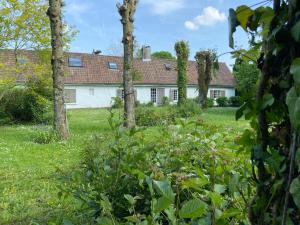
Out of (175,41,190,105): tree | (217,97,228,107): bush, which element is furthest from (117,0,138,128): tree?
(217,97,228,107): bush

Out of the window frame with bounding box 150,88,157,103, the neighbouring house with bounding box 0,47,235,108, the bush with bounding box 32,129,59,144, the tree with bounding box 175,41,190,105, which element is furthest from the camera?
the window frame with bounding box 150,88,157,103

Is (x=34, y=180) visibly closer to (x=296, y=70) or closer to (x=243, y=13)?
(x=243, y=13)

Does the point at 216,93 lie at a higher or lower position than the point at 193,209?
lower

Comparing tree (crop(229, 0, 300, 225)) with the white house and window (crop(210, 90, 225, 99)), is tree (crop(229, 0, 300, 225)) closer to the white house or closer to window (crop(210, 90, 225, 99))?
the white house

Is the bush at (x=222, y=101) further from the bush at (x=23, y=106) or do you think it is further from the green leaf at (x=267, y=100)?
the green leaf at (x=267, y=100)

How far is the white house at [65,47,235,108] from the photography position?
123 ft

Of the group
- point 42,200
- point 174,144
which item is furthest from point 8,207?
point 174,144

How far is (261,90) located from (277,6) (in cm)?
23

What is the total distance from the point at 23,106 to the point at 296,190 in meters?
21.9

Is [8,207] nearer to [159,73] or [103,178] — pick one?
[103,178]

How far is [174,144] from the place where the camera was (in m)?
3.22

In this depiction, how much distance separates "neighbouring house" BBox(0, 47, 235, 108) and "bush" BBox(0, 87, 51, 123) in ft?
43.2

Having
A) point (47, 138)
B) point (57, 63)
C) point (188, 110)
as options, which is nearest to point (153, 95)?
point (188, 110)

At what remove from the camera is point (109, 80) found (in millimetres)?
39188
